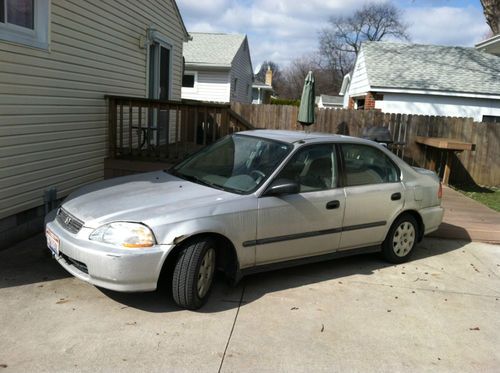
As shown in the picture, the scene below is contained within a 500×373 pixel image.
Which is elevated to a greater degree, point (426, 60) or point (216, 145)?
point (426, 60)

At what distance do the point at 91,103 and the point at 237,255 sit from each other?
14.9ft

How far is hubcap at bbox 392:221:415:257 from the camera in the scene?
5.57m

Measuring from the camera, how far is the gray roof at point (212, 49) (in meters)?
24.3

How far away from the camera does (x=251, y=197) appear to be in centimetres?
434

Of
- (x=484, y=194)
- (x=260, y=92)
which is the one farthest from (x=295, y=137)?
(x=260, y=92)

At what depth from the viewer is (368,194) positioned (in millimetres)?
5156

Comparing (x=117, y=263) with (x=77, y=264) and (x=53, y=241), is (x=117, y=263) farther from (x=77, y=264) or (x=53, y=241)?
(x=53, y=241)

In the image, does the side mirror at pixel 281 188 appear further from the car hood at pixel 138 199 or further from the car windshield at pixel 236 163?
the car hood at pixel 138 199

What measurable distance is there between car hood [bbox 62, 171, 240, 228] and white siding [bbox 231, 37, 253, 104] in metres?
21.2

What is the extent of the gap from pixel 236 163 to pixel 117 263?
171 cm

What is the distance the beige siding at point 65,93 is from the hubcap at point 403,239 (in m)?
4.43

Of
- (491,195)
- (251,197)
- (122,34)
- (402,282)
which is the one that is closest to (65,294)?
(251,197)

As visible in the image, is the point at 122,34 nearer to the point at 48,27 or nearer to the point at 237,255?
the point at 48,27

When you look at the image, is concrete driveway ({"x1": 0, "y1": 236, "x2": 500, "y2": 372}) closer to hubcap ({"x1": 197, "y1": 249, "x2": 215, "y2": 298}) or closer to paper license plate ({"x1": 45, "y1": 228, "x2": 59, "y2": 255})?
hubcap ({"x1": 197, "y1": 249, "x2": 215, "y2": 298})
